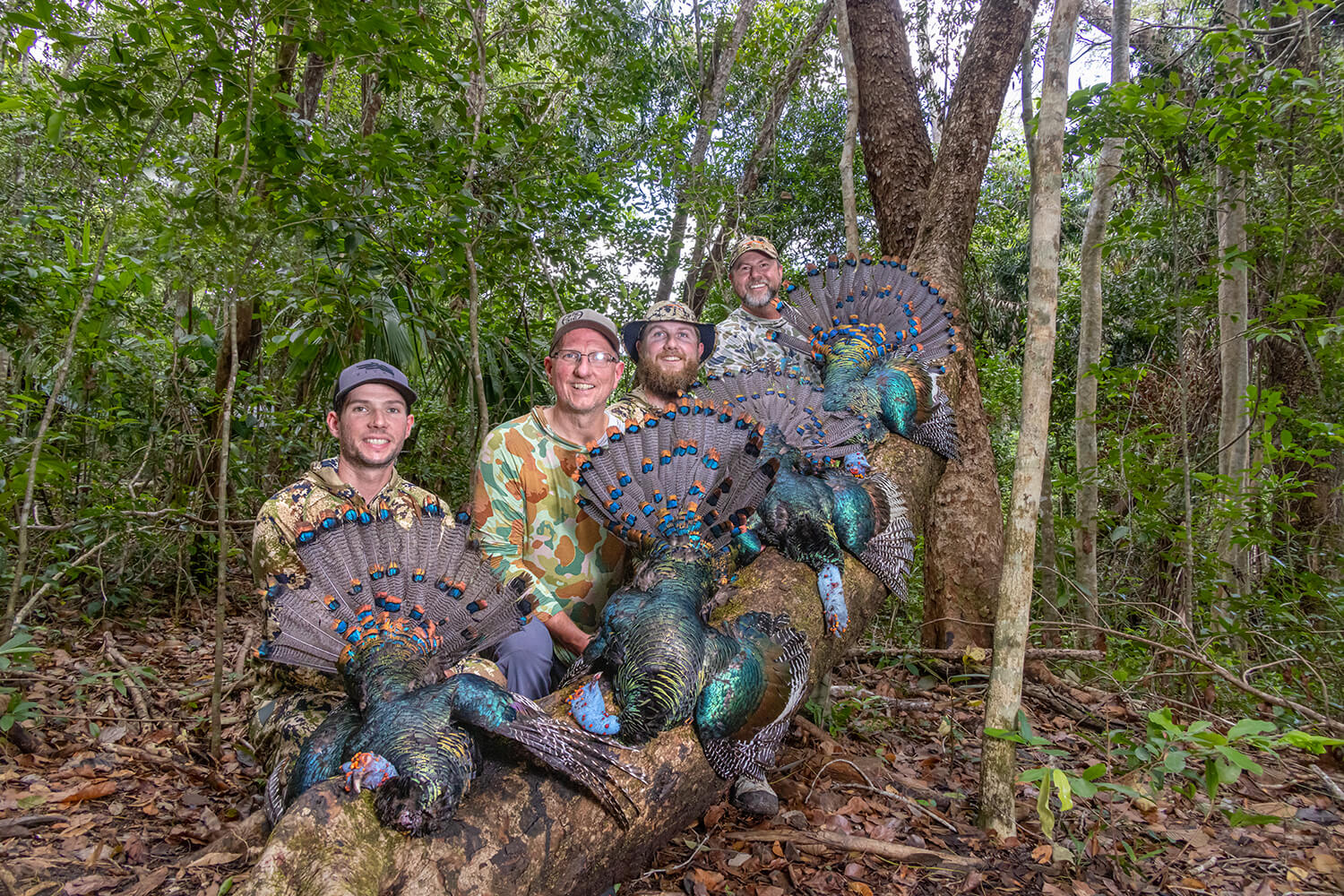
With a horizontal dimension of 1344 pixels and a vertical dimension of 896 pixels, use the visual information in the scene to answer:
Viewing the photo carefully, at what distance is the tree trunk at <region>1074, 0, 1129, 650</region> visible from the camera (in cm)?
555

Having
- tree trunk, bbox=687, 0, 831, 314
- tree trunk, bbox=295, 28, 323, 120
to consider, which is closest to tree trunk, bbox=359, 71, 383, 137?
tree trunk, bbox=295, 28, 323, 120

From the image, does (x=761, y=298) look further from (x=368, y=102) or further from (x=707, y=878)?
(x=368, y=102)

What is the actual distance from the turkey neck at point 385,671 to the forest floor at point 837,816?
1002 mm

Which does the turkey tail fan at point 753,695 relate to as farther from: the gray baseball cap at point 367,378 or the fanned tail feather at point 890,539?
the gray baseball cap at point 367,378

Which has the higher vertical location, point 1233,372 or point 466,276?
point 466,276

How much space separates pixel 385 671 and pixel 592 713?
0.57 metres

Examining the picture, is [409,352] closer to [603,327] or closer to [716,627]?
[603,327]

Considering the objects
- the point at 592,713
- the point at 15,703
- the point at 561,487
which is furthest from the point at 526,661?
the point at 15,703

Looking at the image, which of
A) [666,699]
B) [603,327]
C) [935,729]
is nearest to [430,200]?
[603,327]

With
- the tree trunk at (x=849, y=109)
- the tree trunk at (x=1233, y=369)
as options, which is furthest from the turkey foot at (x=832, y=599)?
the tree trunk at (x=1233, y=369)

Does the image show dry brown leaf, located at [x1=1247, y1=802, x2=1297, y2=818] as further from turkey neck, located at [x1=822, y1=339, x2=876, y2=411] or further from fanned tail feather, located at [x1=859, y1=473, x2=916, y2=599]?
turkey neck, located at [x1=822, y1=339, x2=876, y2=411]

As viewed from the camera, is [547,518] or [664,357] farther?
[664,357]

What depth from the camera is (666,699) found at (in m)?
2.06

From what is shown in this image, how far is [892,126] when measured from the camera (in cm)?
500
